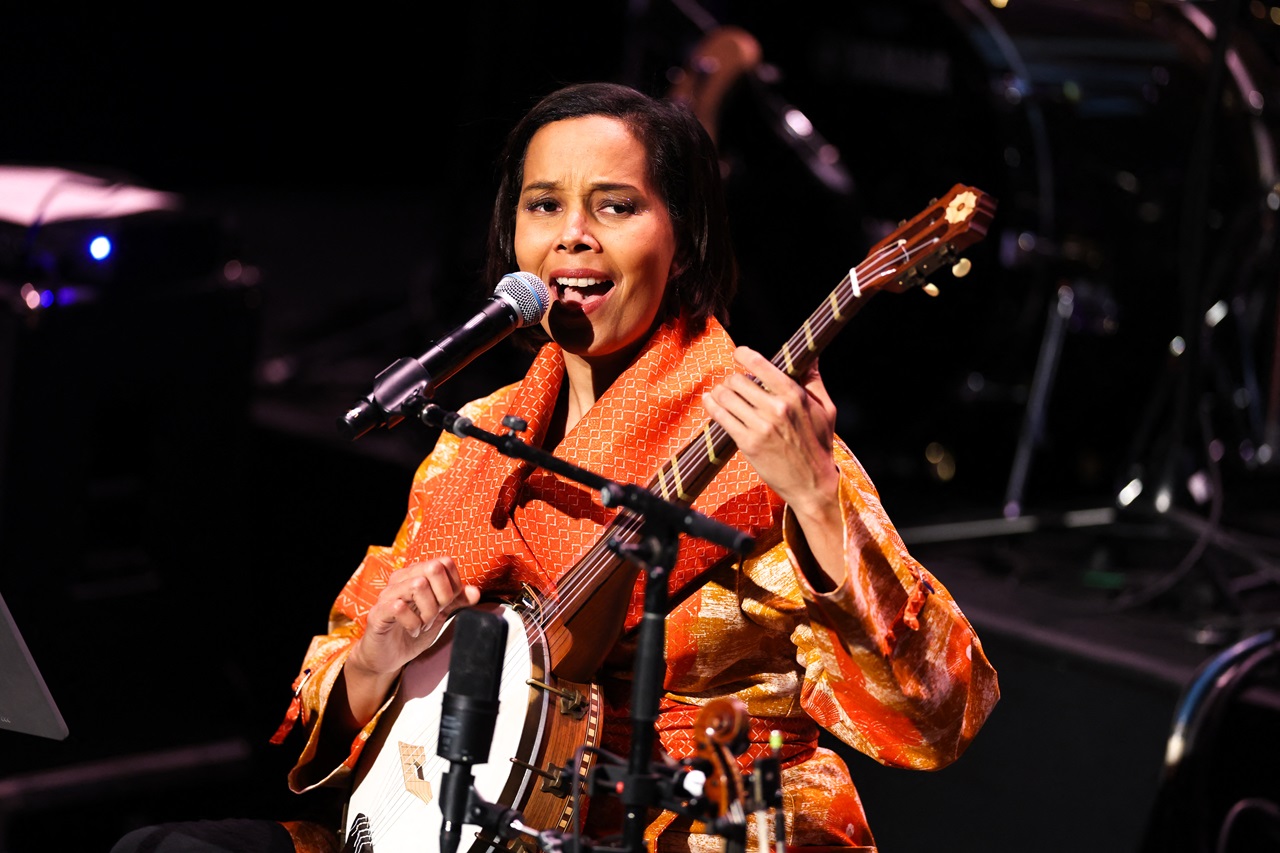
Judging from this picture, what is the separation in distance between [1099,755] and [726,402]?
6.48 feet

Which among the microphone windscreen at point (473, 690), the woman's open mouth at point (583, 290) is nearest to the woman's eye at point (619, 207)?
the woman's open mouth at point (583, 290)

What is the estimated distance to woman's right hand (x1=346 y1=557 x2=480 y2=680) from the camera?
85.7 inches

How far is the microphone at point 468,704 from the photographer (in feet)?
5.82

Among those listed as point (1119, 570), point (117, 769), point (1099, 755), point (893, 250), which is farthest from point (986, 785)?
point (117, 769)

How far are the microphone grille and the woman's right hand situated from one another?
0.38 meters

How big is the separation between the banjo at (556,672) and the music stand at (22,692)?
0.49 meters

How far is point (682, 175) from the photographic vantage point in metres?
2.48

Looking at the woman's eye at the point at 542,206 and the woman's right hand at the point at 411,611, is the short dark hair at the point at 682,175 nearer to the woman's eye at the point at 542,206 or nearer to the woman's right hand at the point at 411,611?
the woman's eye at the point at 542,206

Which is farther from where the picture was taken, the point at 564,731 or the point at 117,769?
the point at 117,769

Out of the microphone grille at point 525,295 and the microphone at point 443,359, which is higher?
the microphone grille at point 525,295

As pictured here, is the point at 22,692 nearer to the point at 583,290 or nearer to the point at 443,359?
the point at 443,359

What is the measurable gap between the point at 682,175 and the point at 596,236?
20cm

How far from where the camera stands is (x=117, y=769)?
14.0ft

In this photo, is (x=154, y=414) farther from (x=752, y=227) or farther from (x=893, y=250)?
(x=893, y=250)
